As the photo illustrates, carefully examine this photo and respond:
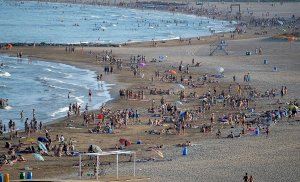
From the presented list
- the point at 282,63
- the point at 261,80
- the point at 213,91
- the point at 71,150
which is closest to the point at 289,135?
the point at 71,150

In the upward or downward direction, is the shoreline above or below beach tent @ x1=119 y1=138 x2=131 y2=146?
below

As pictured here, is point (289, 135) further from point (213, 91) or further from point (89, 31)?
point (89, 31)

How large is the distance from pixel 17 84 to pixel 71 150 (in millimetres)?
21341

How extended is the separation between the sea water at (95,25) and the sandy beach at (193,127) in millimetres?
13655

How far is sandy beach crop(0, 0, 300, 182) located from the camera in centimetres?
2877

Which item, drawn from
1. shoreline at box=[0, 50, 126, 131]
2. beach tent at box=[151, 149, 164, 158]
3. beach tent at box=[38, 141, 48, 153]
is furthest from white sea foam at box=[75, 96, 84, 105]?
beach tent at box=[151, 149, 164, 158]

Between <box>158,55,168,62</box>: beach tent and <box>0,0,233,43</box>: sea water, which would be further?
<box>0,0,233,43</box>: sea water

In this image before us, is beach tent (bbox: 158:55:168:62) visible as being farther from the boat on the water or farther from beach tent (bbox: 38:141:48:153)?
beach tent (bbox: 38:141:48:153)

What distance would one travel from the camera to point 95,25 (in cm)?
10775

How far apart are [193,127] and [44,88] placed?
52.3ft

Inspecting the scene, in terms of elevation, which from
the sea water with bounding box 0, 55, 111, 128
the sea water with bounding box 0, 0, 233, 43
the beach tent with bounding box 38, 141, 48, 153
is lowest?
the sea water with bounding box 0, 0, 233, 43

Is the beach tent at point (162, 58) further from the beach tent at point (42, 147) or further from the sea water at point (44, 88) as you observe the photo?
the beach tent at point (42, 147)

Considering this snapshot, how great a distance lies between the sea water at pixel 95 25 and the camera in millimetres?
87875

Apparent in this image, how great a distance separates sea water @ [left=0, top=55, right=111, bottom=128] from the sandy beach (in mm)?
1366
